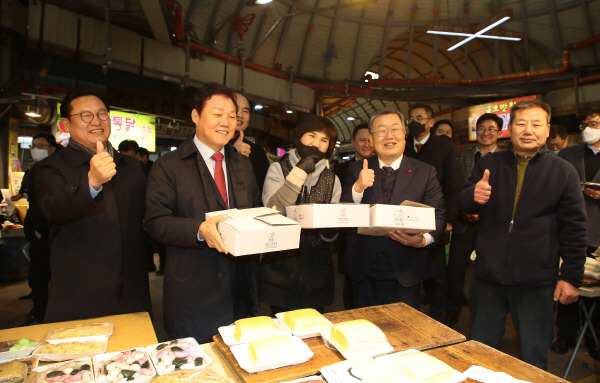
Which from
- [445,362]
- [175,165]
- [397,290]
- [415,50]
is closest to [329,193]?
[397,290]

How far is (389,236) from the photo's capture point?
2.36m

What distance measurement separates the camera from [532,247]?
86.6 inches

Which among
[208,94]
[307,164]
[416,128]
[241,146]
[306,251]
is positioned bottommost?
[306,251]

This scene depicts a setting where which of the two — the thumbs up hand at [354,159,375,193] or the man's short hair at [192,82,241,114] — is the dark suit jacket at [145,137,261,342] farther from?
the thumbs up hand at [354,159,375,193]

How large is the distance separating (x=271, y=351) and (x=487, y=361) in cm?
86

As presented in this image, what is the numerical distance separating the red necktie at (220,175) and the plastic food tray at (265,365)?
2.98 feet

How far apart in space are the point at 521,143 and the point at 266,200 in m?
1.72

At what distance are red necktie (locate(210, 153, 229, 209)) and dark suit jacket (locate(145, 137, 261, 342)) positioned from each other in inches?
3.1

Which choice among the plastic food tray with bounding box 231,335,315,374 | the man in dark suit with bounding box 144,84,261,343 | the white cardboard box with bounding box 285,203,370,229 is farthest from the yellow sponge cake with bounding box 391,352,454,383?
the man in dark suit with bounding box 144,84,261,343

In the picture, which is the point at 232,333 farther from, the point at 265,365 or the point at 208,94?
the point at 208,94

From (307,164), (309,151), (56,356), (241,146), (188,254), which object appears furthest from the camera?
(241,146)

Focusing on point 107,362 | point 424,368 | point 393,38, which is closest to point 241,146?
point 107,362

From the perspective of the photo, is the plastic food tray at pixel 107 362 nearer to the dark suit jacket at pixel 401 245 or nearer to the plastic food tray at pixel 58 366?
the plastic food tray at pixel 58 366

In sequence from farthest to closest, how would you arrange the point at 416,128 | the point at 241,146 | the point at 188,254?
the point at 416,128 → the point at 241,146 → the point at 188,254
